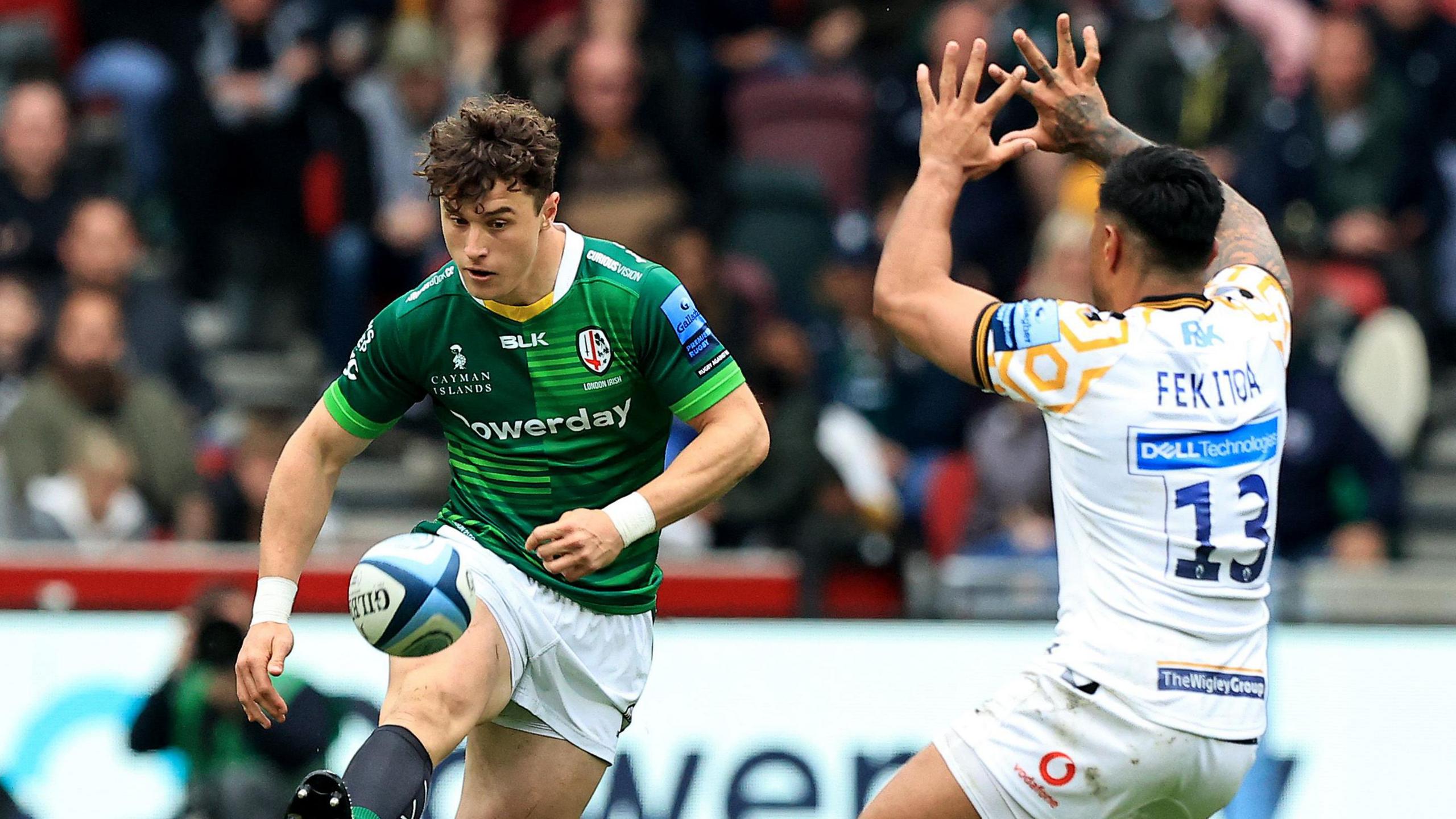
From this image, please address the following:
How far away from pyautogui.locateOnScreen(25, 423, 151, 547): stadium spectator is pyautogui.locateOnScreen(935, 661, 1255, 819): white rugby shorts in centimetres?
669

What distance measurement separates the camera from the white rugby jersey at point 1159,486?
5.02m

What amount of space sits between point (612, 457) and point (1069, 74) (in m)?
1.70

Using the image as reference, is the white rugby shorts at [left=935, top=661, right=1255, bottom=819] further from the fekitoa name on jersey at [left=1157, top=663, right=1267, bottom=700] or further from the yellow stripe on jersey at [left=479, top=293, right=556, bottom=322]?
the yellow stripe on jersey at [left=479, top=293, right=556, bottom=322]

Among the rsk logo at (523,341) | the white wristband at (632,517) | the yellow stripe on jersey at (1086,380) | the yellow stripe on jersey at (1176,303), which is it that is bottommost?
the white wristband at (632,517)

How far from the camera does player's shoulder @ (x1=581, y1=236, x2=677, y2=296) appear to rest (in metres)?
5.71

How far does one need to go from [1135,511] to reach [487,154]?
6.22 ft

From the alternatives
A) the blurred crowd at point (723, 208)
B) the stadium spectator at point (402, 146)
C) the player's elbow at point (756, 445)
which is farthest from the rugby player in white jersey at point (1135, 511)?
the stadium spectator at point (402, 146)

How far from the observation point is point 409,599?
16.9ft

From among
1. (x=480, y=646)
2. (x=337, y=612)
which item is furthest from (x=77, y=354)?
(x=480, y=646)

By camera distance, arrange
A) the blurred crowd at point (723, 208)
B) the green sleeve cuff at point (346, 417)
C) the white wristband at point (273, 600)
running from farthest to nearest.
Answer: the blurred crowd at point (723, 208)
the green sleeve cuff at point (346, 417)
the white wristband at point (273, 600)

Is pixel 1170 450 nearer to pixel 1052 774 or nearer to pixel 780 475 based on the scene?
pixel 1052 774

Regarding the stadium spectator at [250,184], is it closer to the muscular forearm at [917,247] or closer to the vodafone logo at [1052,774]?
the muscular forearm at [917,247]

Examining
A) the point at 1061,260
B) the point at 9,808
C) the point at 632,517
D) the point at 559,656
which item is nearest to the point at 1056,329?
the point at 632,517

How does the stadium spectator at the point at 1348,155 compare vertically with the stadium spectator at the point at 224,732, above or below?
above
